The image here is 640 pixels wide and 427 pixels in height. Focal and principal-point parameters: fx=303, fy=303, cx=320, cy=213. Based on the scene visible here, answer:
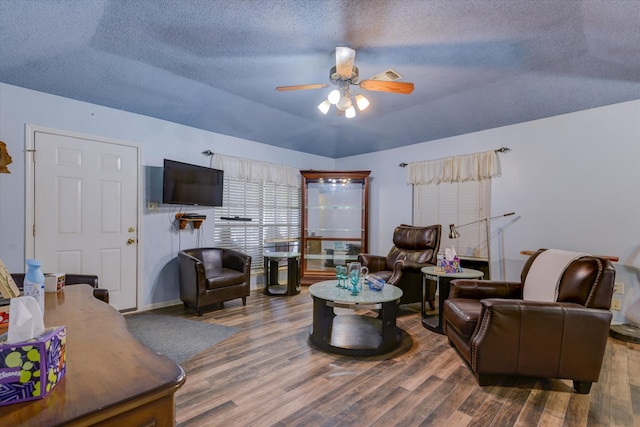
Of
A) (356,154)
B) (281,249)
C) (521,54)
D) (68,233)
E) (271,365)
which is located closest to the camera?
(271,365)

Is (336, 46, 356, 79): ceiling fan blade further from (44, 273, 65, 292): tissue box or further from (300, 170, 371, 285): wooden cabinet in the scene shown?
(300, 170, 371, 285): wooden cabinet

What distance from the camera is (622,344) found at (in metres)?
2.94

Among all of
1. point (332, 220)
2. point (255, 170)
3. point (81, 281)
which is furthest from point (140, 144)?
point (332, 220)

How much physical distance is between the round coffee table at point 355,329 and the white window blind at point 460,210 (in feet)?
6.53

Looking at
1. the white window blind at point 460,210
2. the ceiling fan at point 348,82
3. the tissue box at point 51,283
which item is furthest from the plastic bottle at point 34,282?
the white window blind at point 460,210

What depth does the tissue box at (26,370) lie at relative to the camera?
0.70 metres

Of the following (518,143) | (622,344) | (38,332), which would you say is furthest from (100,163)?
(622,344)

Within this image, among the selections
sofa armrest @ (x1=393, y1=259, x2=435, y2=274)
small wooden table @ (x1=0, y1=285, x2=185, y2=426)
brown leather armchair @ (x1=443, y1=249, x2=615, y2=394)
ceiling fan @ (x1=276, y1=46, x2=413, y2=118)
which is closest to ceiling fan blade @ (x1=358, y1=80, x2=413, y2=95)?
ceiling fan @ (x1=276, y1=46, x2=413, y2=118)

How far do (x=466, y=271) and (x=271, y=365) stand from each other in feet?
7.83

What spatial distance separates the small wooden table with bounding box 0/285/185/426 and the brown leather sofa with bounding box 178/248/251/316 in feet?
8.25

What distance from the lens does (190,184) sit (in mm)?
3922

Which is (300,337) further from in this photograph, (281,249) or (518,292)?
(281,249)

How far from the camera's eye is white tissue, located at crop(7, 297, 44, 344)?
2.43 feet

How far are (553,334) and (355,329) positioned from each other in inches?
66.3
